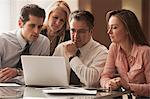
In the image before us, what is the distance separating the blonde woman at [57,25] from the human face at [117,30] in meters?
0.70

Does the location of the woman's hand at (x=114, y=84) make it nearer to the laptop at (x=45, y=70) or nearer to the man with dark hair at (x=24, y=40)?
the laptop at (x=45, y=70)

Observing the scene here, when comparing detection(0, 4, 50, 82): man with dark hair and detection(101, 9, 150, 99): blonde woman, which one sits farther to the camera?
detection(0, 4, 50, 82): man with dark hair

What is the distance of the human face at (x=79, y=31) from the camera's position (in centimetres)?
223

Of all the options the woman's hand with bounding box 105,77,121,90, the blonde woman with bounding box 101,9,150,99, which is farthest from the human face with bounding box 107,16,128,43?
the woman's hand with bounding box 105,77,121,90

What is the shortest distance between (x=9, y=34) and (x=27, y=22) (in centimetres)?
21

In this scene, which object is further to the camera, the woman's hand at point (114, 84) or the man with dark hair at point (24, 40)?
the man with dark hair at point (24, 40)

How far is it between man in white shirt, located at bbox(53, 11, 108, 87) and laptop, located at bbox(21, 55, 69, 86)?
19 cm

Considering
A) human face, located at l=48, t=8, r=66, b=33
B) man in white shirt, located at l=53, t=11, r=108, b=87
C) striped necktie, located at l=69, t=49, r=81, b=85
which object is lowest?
striped necktie, located at l=69, t=49, r=81, b=85

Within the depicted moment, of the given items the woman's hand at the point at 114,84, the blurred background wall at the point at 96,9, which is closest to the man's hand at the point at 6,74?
the woman's hand at the point at 114,84

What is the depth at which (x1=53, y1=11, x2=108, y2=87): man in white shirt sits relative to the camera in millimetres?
2162

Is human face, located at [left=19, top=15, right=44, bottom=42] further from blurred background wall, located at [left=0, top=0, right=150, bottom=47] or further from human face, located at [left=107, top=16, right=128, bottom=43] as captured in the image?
blurred background wall, located at [left=0, top=0, right=150, bottom=47]

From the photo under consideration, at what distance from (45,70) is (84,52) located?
405mm

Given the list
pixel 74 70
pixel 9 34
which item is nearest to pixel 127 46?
pixel 74 70

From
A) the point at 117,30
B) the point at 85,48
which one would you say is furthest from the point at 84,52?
the point at 117,30
